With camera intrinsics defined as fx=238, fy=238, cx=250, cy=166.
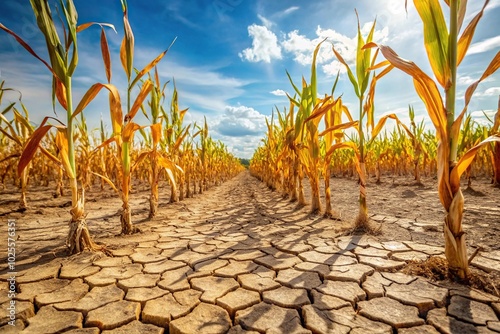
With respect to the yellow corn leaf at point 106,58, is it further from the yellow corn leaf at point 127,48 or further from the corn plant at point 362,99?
the corn plant at point 362,99

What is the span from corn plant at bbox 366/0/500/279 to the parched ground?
0.59 feet

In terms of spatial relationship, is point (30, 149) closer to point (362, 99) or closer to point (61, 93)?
point (61, 93)

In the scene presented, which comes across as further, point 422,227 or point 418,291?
point 422,227

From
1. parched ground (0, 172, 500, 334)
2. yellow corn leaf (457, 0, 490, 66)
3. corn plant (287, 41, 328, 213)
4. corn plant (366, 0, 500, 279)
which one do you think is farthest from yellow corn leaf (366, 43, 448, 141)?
corn plant (287, 41, 328, 213)

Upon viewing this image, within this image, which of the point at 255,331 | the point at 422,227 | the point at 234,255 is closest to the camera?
the point at 255,331

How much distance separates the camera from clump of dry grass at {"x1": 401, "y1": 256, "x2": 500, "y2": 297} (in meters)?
1.17

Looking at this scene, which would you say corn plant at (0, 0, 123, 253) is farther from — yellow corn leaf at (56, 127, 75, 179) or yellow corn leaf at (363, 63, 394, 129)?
yellow corn leaf at (363, 63, 394, 129)

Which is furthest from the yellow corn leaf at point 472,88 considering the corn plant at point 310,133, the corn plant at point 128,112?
the corn plant at point 128,112

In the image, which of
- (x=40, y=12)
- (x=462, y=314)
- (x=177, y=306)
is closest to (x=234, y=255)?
(x=177, y=306)

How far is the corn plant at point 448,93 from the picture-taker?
1185 millimetres

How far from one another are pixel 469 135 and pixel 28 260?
22.4 ft

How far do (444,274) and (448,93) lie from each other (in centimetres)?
96

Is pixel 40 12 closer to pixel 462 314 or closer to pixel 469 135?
pixel 462 314

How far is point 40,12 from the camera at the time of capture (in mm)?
1450
